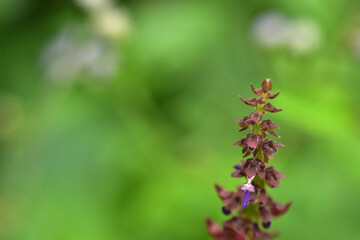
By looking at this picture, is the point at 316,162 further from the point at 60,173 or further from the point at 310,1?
the point at 60,173

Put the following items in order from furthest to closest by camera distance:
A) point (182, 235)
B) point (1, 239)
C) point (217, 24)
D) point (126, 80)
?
point (217, 24), point (126, 80), point (1, 239), point (182, 235)

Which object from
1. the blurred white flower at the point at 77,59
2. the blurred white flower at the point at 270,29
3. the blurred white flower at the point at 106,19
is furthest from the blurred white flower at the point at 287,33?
the blurred white flower at the point at 77,59

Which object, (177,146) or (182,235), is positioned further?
(177,146)

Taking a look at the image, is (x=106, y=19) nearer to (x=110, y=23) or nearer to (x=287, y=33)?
(x=110, y=23)

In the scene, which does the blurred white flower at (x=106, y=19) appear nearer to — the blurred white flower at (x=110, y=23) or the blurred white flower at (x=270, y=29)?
the blurred white flower at (x=110, y=23)

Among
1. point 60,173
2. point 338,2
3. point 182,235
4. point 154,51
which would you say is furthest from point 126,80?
point 338,2

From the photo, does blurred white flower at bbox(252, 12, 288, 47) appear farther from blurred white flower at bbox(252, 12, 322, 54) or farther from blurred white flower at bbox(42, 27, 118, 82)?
blurred white flower at bbox(42, 27, 118, 82)

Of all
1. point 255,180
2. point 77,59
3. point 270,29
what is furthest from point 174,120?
point 255,180

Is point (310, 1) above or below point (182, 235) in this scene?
above
